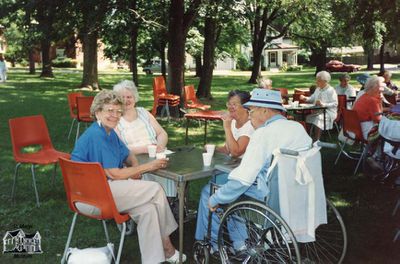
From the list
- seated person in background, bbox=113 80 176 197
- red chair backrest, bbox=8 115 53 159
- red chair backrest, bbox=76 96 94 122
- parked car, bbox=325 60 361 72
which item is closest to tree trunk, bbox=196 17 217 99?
red chair backrest, bbox=76 96 94 122

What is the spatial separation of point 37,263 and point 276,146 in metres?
2.21

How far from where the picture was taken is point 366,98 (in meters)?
6.85

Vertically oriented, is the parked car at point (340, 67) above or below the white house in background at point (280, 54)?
below

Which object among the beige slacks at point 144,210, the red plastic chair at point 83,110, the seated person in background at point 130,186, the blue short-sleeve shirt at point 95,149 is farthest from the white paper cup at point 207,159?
the red plastic chair at point 83,110

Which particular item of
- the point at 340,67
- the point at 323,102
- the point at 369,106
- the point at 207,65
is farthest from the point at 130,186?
the point at 340,67

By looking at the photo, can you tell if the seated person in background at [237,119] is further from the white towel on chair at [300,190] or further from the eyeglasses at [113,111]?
the white towel on chair at [300,190]

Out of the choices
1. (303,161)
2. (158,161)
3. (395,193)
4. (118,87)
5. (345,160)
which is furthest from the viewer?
(345,160)

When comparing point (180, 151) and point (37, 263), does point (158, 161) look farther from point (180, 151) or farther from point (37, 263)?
point (37, 263)

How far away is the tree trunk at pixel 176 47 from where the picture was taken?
477 inches

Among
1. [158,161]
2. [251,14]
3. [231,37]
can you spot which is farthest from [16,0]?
[231,37]

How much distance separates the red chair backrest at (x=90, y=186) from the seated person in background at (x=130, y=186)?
151 mm

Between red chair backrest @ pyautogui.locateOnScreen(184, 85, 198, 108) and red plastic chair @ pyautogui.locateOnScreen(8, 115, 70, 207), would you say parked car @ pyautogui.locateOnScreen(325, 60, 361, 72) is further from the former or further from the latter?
red plastic chair @ pyautogui.locateOnScreen(8, 115, 70, 207)

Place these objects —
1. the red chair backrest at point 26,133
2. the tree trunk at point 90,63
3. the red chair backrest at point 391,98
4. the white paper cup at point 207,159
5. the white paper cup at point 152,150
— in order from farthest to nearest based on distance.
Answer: the tree trunk at point 90,63 < the red chair backrest at point 391,98 < the red chair backrest at point 26,133 < the white paper cup at point 152,150 < the white paper cup at point 207,159

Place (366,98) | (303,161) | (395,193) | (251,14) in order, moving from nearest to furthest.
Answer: (303,161)
(395,193)
(366,98)
(251,14)
